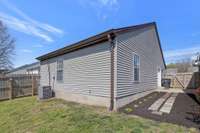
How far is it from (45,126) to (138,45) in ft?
23.4

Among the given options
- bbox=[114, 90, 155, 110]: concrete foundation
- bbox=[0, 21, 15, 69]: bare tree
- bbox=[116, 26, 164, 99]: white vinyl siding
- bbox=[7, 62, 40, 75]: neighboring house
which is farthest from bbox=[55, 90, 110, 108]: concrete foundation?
bbox=[0, 21, 15, 69]: bare tree

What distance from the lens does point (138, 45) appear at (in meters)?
9.61

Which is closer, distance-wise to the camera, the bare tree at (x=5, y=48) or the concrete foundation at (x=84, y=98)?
the concrete foundation at (x=84, y=98)

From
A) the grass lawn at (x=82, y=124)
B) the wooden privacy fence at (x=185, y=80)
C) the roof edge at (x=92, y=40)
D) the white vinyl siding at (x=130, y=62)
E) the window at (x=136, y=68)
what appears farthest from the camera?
the wooden privacy fence at (x=185, y=80)

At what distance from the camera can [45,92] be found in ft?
34.0

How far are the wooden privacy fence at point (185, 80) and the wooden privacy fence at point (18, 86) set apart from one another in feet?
49.8

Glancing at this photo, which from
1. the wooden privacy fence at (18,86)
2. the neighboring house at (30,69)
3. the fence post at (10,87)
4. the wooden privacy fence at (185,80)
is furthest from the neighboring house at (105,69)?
the neighboring house at (30,69)

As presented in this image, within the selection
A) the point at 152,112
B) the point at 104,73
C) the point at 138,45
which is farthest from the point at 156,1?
the point at 152,112

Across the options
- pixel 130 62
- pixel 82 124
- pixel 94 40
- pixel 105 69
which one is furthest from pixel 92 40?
pixel 82 124

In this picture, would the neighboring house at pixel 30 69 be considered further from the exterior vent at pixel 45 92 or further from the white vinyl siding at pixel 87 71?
the white vinyl siding at pixel 87 71

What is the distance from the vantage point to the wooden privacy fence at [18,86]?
1157cm

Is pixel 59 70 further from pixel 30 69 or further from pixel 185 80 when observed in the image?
pixel 30 69

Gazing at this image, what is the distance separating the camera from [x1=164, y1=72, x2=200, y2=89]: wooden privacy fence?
52.9ft

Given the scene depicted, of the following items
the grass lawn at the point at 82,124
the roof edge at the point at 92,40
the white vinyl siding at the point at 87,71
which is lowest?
the grass lawn at the point at 82,124
